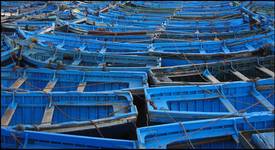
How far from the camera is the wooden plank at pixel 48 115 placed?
372 inches

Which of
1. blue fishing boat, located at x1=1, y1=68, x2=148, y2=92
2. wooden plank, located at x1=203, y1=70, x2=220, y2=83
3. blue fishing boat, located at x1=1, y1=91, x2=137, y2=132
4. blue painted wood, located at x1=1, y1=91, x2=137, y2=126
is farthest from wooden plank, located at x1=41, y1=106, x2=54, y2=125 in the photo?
wooden plank, located at x1=203, y1=70, x2=220, y2=83

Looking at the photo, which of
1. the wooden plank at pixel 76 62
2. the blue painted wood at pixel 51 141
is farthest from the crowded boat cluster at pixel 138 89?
the wooden plank at pixel 76 62

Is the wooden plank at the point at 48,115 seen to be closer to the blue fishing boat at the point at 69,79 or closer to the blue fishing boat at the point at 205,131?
the blue fishing boat at the point at 69,79

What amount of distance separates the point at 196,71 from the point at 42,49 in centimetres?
624

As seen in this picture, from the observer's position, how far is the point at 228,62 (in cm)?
1268

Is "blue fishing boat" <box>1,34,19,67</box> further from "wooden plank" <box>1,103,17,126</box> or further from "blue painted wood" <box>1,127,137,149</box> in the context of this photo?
"blue painted wood" <box>1,127,137,149</box>

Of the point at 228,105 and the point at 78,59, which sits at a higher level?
the point at 78,59

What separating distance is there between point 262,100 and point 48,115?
19.0ft

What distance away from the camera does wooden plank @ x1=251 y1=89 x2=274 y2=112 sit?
388 inches

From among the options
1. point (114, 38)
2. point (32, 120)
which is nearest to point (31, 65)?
point (32, 120)

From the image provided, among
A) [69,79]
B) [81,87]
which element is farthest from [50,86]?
[81,87]

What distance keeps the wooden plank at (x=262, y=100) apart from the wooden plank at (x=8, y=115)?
6.61m

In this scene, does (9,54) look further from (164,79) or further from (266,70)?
(266,70)

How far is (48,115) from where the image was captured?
9828mm
